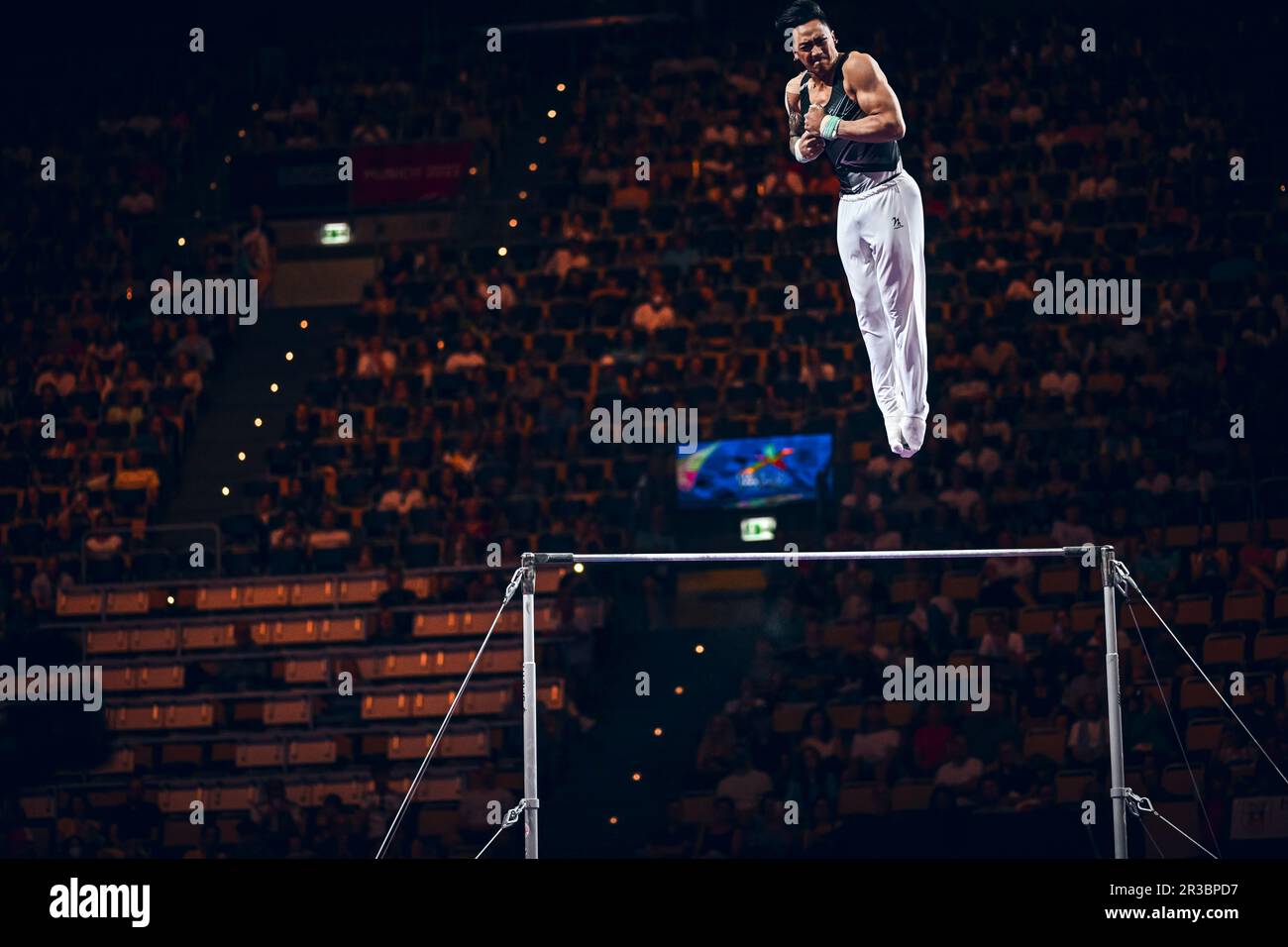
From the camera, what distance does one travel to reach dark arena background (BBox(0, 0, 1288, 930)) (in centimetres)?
1284

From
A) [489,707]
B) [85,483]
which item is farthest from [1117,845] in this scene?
[85,483]

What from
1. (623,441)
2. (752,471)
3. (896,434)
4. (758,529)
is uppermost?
(623,441)

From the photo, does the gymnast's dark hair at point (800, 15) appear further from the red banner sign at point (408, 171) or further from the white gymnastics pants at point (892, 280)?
the red banner sign at point (408, 171)

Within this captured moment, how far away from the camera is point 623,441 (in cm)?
1534

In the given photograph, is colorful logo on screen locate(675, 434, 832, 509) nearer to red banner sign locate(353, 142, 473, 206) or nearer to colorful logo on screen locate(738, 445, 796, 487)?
colorful logo on screen locate(738, 445, 796, 487)

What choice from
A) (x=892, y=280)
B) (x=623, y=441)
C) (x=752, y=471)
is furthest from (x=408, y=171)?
(x=892, y=280)

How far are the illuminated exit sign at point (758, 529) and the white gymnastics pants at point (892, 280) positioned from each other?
22.6ft

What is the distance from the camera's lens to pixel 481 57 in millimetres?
20281

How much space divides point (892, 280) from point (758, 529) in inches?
286

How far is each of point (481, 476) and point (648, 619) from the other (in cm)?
182

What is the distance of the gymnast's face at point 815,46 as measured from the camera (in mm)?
7621

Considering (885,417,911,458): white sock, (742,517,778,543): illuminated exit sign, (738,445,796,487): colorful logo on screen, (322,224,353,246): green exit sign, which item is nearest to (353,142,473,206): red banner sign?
(322,224,353,246): green exit sign

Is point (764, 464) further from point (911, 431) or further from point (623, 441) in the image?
point (911, 431)

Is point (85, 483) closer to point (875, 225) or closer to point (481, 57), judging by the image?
point (481, 57)
